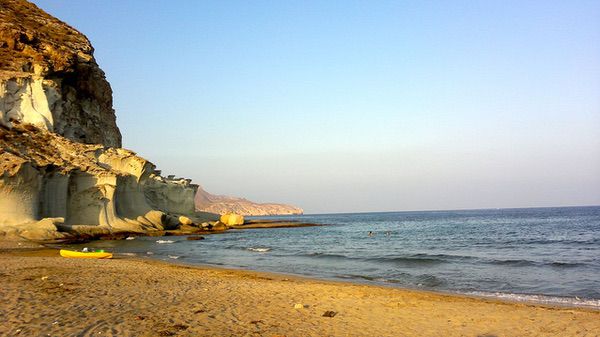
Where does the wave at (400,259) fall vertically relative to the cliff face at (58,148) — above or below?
below

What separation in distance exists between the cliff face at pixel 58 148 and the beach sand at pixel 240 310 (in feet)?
58.5

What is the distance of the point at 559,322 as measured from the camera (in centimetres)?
992

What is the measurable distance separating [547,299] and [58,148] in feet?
125

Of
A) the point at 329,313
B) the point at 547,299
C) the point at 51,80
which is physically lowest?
the point at 547,299

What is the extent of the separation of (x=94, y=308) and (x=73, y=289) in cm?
262

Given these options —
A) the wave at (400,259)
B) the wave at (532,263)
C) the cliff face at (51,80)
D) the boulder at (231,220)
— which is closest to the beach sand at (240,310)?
the wave at (400,259)

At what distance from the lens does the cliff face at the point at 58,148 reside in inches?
1191

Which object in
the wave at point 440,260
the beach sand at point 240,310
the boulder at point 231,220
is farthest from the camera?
the boulder at point 231,220

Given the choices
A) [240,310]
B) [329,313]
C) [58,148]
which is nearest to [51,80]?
[58,148]

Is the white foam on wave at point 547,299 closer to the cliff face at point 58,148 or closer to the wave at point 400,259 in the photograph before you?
the wave at point 400,259

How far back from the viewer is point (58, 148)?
38.2m

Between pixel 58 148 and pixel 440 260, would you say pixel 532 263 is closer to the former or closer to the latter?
pixel 440 260

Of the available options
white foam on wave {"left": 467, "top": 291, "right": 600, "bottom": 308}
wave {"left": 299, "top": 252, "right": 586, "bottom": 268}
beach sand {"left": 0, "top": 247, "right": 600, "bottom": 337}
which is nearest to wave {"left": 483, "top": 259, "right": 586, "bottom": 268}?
wave {"left": 299, "top": 252, "right": 586, "bottom": 268}

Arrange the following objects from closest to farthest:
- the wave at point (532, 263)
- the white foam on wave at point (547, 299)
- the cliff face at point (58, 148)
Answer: the white foam on wave at point (547, 299) < the wave at point (532, 263) < the cliff face at point (58, 148)
